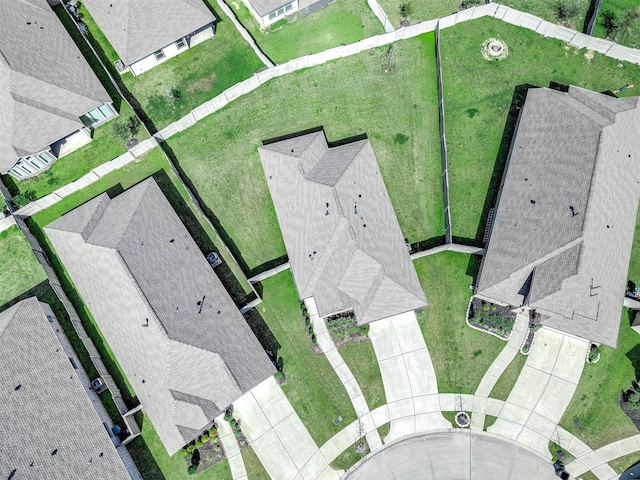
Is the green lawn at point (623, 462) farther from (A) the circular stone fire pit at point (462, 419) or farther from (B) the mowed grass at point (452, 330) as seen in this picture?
(B) the mowed grass at point (452, 330)

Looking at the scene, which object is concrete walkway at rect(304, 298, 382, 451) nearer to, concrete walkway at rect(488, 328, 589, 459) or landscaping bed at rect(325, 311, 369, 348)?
landscaping bed at rect(325, 311, 369, 348)

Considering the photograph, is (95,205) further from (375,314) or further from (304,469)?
(304,469)

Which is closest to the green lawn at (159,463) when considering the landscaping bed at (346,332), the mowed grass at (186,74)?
the landscaping bed at (346,332)

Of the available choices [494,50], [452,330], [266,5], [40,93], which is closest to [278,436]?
[452,330]

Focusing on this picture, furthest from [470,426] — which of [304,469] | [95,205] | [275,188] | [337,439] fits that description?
[95,205]

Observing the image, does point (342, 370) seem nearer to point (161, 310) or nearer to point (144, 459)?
point (161, 310)

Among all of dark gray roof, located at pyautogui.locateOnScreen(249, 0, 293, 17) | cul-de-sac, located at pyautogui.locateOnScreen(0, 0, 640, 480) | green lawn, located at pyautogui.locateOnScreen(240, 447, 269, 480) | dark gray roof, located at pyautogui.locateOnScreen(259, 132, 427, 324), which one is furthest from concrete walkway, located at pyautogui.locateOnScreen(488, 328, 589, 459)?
dark gray roof, located at pyautogui.locateOnScreen(249, 0, 293, 17)
